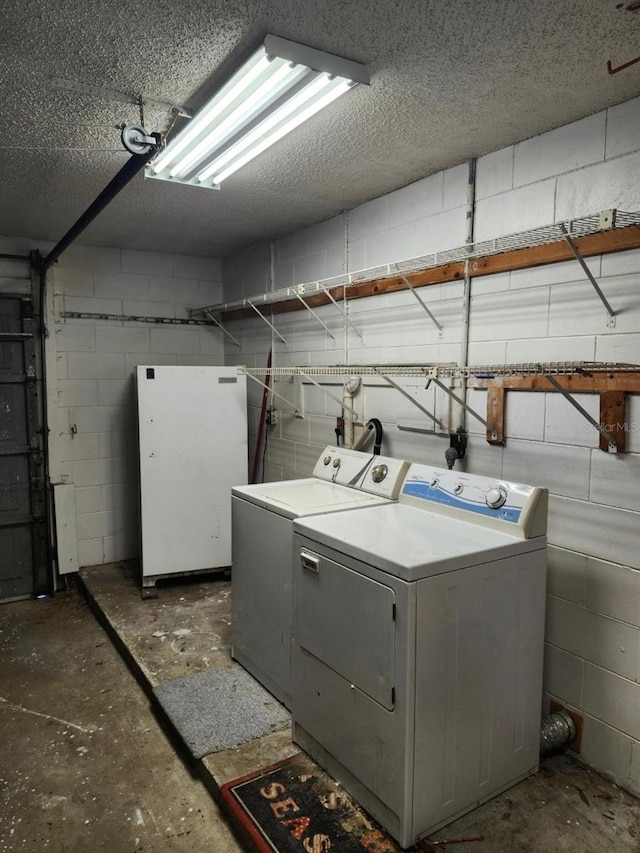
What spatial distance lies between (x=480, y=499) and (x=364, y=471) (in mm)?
734

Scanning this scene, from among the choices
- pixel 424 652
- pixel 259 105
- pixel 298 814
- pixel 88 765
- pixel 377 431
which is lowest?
pixel 88 765

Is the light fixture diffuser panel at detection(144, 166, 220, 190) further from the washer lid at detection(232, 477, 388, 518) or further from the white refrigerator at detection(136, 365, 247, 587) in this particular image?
the washer lid at detection(232, 477, 388, 518)

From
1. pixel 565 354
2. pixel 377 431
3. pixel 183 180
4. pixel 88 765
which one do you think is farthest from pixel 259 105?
pixel 88 765

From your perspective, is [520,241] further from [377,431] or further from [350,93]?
[377,431]

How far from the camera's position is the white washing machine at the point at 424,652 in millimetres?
1632

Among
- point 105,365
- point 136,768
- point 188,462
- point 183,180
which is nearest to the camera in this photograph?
point 136,768

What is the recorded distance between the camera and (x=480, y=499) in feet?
6.74

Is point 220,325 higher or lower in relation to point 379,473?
higher

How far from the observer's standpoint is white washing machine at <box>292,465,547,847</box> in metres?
1.63

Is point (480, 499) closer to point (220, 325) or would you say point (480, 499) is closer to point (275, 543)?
point (275, 543)

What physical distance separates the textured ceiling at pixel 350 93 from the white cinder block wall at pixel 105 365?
1.30 meters

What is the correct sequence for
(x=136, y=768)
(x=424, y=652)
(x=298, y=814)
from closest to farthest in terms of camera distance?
(x=424, y=652)
(x=298, y=814)
(x=136, y=768)

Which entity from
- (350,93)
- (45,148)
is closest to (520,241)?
(350,93)

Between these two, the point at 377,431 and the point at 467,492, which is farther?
the point at 377,431
